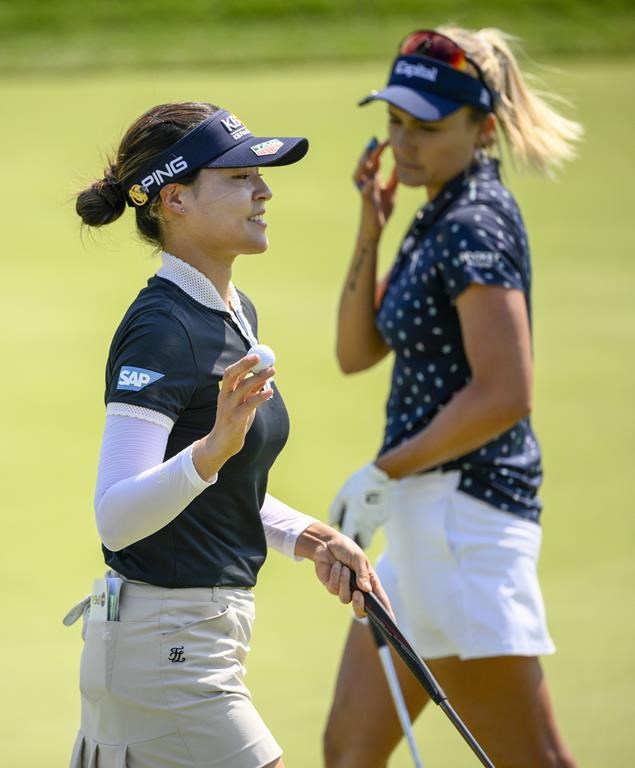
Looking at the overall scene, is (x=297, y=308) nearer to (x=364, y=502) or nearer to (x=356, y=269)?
(x=356, y=269)

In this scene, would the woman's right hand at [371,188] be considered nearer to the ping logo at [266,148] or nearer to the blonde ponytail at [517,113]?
the blonde ponytail at [517,113]

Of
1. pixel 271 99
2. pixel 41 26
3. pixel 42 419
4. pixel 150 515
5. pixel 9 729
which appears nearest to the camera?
pixel 150 515

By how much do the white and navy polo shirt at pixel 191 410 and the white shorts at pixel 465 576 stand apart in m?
0.93

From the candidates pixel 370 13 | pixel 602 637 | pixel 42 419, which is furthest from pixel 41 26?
pixel 602 637

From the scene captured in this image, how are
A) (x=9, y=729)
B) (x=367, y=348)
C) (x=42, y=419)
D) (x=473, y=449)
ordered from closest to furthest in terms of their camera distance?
(x=473, y=449), (x=367, y=348), (x=9, y=729), (x=42, y=419)

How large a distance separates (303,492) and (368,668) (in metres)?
2.90

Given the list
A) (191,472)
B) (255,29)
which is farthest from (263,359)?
(255,29)

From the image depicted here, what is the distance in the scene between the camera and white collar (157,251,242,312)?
2.93 metres

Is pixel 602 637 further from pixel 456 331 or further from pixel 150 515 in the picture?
pixel 150 515

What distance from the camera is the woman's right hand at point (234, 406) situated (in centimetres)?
257

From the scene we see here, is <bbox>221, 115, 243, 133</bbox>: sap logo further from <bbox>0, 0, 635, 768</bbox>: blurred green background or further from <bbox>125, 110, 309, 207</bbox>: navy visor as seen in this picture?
<bbox>0, 0, 635, 768</bbox>: blurred green background

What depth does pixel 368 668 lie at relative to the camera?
13.2 ft

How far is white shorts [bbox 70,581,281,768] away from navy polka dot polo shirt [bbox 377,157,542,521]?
1.16m

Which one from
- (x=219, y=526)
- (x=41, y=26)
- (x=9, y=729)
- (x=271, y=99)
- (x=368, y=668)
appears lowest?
(x=9, y=729)
